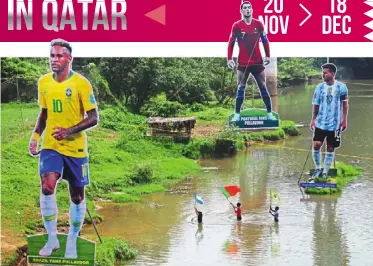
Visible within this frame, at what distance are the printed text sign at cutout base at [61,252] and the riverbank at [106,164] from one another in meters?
1.38

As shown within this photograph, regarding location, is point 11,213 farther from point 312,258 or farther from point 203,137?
point 312,258

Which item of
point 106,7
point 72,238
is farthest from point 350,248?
point 106,7

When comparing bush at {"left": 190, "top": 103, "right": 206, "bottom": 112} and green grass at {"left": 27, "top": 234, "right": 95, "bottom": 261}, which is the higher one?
bush at {"left": 190, "top": 103, "right": 206, "bottom": 112}

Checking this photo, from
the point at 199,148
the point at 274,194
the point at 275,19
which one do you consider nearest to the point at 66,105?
the point at 275,19

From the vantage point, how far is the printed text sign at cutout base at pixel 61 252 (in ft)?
21.0

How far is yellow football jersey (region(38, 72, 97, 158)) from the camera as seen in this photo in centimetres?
635

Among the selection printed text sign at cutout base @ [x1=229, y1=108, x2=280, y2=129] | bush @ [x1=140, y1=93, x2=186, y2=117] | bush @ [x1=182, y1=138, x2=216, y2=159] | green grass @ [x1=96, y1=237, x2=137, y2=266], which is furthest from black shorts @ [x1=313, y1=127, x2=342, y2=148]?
green grass @ [x1=96, y1=237, x2=137, y2=266]

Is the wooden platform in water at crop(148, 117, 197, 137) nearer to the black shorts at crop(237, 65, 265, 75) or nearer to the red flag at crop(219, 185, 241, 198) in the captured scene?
the red flag at crop(219, 185, 241, 198)

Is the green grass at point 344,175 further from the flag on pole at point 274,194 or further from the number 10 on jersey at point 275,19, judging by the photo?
the number 10 on jersey at point 275,19

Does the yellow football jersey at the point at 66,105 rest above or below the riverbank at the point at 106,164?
above

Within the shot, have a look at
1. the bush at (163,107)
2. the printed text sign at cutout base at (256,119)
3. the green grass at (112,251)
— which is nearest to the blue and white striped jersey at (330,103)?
the printed text sign at cutout base at (256,119)

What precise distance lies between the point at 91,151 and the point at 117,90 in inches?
61.0

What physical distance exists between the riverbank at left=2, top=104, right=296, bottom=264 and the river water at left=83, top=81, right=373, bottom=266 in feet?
1.04

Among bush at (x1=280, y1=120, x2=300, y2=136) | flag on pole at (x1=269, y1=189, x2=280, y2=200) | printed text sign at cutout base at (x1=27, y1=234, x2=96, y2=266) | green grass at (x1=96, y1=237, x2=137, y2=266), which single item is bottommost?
green grass at (x1=96, y1=237, x2=137, y2=266)
